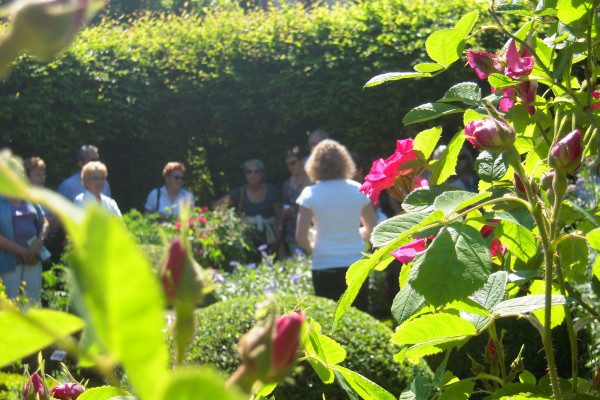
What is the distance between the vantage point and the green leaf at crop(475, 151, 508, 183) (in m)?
1.30

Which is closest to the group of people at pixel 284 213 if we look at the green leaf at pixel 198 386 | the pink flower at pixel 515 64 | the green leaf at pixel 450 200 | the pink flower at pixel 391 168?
the pink flower at pixel 391 168

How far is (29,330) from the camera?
399 mm

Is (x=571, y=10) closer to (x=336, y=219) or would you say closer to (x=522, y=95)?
(x=522, y=95)

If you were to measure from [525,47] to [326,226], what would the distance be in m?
3.96

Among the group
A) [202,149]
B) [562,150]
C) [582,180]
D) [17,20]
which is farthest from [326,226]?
[202,149]

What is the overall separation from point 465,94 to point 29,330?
1.05 m

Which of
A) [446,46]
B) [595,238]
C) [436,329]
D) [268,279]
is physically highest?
[446,46]

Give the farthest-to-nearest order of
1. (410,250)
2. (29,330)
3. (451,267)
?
(410,250) < (451,267) < (29,330)

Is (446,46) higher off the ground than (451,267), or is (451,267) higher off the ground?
(446,46)

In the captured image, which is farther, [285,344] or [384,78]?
[384,78]

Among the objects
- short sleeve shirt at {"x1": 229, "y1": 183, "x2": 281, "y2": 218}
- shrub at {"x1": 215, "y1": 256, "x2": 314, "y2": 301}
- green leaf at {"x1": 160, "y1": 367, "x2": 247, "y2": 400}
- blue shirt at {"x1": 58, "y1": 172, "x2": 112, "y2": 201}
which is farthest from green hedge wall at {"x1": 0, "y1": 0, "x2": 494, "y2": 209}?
green leaf at {"x1": 160, "y1": 367, "x2": 247, "y2": 400}

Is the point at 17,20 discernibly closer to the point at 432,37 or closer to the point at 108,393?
the point at 108,393

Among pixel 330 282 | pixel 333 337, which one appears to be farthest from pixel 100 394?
pixel 330 282

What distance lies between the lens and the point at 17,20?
0.34 m
